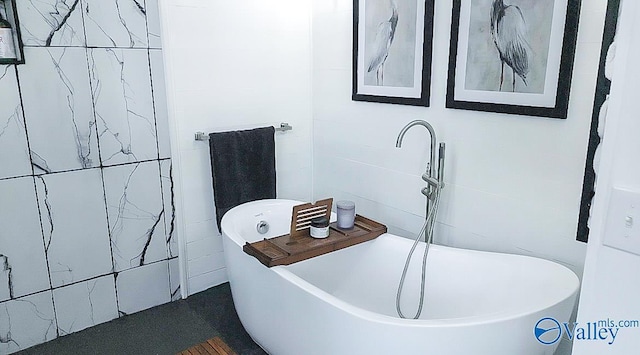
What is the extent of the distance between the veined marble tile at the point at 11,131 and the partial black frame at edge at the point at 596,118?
2477mm

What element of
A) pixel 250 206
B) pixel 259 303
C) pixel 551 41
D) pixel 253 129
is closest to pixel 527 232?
pixel 551 41

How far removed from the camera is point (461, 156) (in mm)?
2188

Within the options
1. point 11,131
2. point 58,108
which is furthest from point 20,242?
point 58,108

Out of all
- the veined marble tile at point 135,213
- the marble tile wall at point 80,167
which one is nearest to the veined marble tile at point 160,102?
the marble tile wall at point 80,167

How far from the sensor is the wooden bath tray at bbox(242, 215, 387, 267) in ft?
6.55

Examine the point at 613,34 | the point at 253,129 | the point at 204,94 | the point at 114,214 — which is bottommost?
the point at 114,214

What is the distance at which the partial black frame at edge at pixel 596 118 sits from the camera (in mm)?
1531

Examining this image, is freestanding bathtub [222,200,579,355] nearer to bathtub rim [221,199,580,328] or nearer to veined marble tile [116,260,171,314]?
bathtub rim [221,199,580,328]

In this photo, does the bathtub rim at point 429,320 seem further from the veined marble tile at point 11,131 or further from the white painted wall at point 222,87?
the veined marble tile at point 11,131

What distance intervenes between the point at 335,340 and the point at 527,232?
1.00 meters

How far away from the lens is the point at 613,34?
4.99ft

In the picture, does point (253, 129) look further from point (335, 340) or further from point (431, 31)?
point (335, 340)

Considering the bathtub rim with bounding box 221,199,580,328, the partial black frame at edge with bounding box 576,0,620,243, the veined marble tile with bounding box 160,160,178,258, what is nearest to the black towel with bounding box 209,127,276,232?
the veined marble tile with bounding box 160,160,178,258

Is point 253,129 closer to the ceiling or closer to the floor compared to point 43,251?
closer to the ceiling
